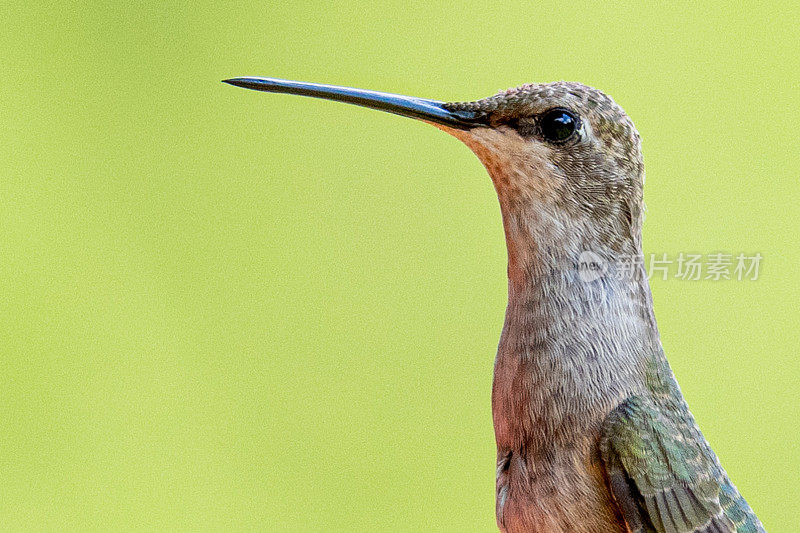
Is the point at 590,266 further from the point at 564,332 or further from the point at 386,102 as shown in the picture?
the point at 386,102

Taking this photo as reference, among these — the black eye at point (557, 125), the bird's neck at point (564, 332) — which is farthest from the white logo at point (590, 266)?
the black eye at point (557, 125)

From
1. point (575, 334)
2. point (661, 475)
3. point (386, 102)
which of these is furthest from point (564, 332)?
point (386, 102)

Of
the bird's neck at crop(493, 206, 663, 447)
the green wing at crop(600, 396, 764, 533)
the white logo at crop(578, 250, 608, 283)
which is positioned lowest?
the green wing at crop(600, 396, 764, 533)

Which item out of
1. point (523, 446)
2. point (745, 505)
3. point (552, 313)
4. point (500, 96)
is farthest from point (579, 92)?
point (745, 505)

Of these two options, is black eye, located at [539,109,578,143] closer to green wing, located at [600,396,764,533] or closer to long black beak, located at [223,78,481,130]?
long black beak, located at [223,78,481,130]

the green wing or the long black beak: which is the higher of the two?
the long black beak

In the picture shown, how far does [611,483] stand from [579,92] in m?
0.34

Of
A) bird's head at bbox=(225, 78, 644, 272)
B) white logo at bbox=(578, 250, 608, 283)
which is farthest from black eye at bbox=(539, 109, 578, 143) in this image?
white logo at bbox=(578, 250, 608, 283)

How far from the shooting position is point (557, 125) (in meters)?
0.73

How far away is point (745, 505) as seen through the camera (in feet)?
2.63

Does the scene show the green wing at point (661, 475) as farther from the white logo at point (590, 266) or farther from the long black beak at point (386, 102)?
the long black beak at point (386, 102)

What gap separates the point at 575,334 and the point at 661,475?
141 millimetres

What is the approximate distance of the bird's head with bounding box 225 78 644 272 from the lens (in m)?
Result: 0.72

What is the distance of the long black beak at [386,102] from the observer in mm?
715
